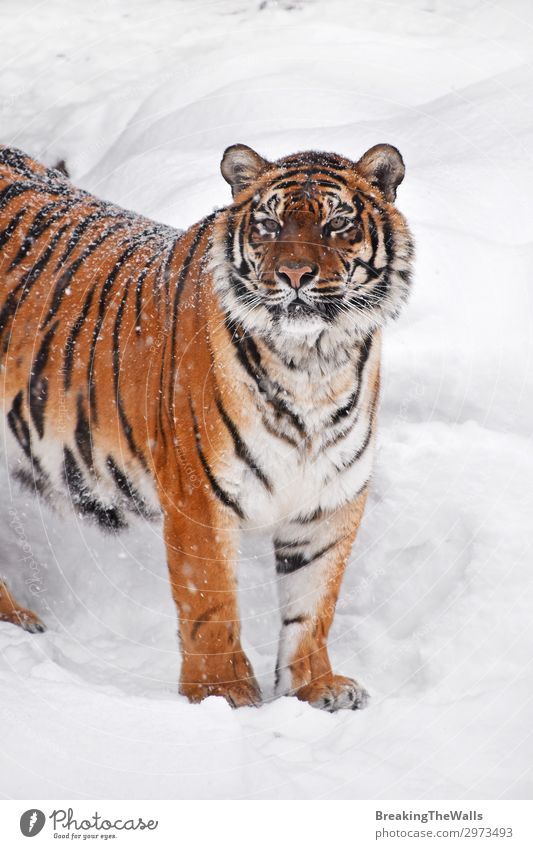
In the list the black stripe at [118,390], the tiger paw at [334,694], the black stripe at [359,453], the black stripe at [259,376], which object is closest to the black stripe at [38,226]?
the black stripe at [118,390]

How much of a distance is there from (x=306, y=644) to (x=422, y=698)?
30 centimetres

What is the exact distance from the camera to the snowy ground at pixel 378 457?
77.4 inches

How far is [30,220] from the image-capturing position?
2.80 metres

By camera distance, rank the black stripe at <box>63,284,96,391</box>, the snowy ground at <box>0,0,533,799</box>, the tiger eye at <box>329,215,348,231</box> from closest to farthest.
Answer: the snowy ground at <box>0,0,533,799</box> → the tiger eye at <box>329,215,348,231</box> → the black stripe at <box>63,284,96,391</box>

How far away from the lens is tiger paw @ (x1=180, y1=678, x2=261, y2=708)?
91.6 inches

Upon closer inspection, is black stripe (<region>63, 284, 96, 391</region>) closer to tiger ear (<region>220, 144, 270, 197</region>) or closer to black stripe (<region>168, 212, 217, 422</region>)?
black stripe (<region>168, 212, 217, 422</region>)

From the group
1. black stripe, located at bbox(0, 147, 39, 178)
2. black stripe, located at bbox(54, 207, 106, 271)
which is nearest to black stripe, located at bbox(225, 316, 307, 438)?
black stripe, located at bbox(54, 207, 106, 271)

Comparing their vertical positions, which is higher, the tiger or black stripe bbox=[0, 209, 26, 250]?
black stripe bbox=[0, 209, 26, 250]

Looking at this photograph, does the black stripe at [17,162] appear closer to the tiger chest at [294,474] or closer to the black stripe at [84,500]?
the black stripe at [84,500]

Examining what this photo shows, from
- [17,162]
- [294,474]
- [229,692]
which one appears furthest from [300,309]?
[17,162]

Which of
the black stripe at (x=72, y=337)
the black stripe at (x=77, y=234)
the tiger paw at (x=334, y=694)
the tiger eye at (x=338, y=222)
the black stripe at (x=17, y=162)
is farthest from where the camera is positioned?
the black stripe at (x=17, y=162)

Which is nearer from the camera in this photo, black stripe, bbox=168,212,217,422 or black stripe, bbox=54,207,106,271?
black stripe, bbox=168,212,217,422
